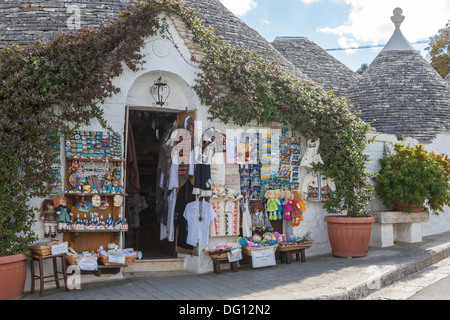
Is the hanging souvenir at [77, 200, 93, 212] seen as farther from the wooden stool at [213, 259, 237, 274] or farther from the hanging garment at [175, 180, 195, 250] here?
the wooden stool at [213, 259, 237, 274]

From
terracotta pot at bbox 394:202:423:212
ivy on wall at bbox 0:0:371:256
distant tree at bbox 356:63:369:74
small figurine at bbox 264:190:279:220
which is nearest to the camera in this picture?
ivy on wall at bbox 0:0:371:256

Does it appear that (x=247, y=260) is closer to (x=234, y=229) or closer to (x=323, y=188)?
(x=234, y=229)

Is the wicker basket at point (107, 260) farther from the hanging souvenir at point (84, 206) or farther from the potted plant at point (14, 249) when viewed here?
the potted plant at point (14, 249)

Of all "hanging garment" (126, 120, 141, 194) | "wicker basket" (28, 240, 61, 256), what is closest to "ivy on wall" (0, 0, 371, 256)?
"wicker basket" (28, 240, 61, 256)

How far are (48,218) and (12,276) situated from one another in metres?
1.09

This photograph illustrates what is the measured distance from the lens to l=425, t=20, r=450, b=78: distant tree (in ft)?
87.2

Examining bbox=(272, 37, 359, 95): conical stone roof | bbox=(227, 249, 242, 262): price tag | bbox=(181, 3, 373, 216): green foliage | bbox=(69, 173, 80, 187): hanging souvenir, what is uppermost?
bbox=(272, 37, 359, 95): conical stone roof

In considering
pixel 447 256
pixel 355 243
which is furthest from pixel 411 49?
pixel 355 243

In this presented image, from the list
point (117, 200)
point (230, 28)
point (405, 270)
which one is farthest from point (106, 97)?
point (405, 270)

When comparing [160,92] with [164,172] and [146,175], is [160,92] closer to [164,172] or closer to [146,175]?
[164,172]

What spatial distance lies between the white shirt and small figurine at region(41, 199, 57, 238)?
2279mm

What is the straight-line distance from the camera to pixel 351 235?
9.02 meters

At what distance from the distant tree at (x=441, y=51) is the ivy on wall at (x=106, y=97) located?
20.6 metres

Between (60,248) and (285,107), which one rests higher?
(285,107)
